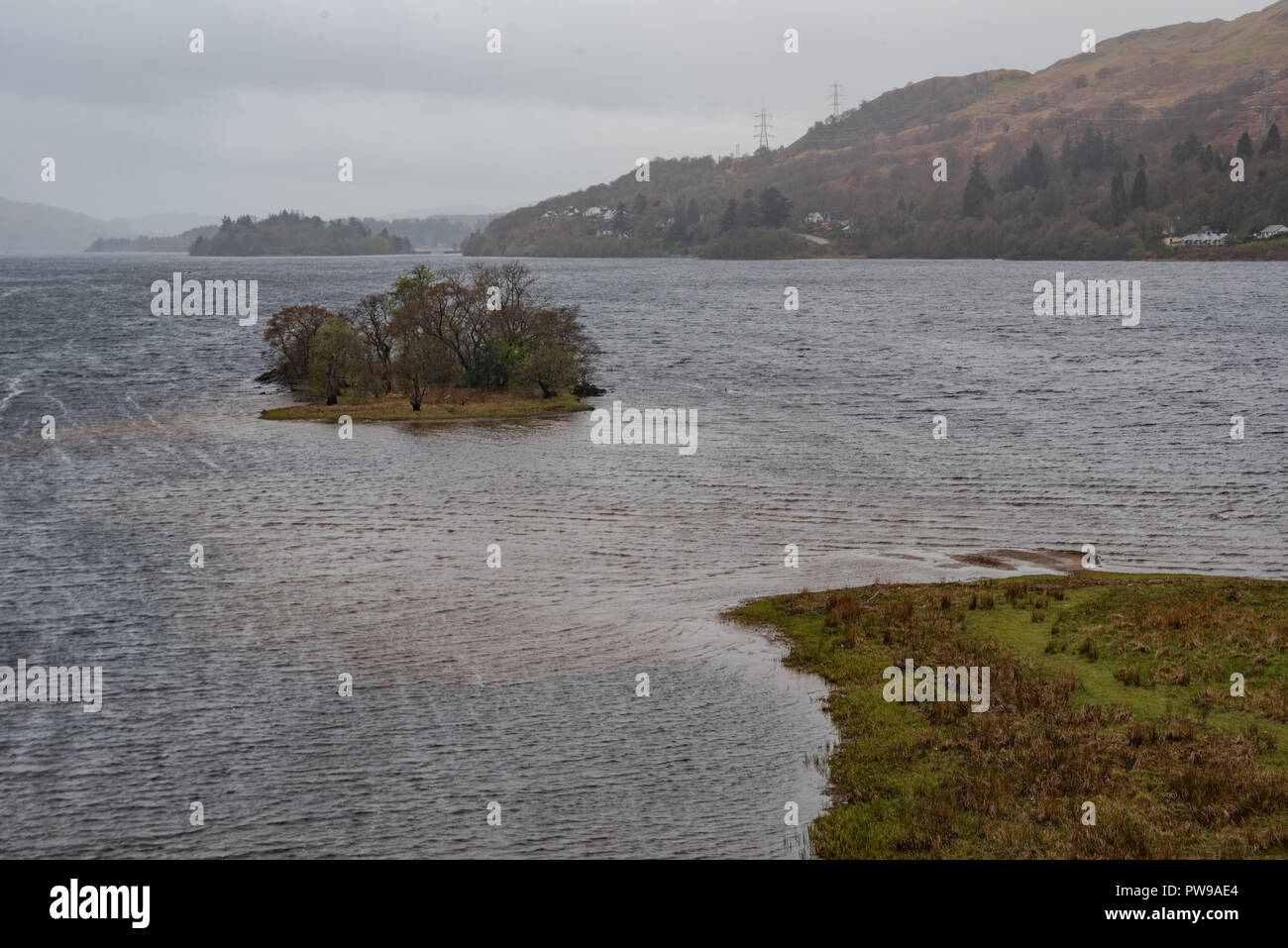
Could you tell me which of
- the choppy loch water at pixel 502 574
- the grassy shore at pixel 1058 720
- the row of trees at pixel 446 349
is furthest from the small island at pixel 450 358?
the grassy shore at pixel 1058 720

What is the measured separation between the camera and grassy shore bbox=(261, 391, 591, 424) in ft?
281

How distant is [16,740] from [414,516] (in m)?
26.5

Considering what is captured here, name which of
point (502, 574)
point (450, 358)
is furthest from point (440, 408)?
point (502, 574)

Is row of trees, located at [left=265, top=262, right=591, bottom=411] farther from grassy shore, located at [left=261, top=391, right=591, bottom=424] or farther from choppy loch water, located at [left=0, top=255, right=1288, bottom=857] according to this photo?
choppy loch water, located at [left=0, top=255, right=1288, bottom=857]

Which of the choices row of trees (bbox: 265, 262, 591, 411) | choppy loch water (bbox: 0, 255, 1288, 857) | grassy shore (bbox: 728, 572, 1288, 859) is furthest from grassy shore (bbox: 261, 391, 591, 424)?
grassy shore (bbox: 728, 572, 1288, 859)

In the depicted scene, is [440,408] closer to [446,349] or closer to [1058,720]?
[446,349]

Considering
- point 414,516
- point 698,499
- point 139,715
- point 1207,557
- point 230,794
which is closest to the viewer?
point 230,794

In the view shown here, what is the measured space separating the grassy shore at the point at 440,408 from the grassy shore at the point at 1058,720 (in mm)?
53673

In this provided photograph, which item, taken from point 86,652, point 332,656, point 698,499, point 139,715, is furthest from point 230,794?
point 698,499

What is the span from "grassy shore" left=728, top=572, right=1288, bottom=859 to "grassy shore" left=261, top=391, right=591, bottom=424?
53673 mm

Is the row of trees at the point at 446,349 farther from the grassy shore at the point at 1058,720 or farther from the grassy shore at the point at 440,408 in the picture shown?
the grassy shore at the point at 1058,720

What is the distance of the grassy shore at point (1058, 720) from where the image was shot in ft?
62.3

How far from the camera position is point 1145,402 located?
89.1 metres

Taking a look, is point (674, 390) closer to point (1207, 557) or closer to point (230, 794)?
point (1207, 557)
